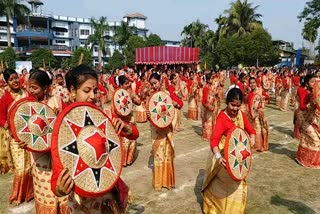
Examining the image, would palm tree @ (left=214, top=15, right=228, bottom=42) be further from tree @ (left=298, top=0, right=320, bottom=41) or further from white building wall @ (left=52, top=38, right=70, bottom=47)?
white building wall @ (left=52, top=38, right=70, bottom=47)

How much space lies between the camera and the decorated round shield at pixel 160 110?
609 cm

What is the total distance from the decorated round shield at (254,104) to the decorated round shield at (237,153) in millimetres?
4353

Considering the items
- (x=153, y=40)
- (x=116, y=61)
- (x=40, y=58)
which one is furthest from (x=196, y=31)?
(x=40, y=58)

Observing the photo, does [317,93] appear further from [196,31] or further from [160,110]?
[196,31]

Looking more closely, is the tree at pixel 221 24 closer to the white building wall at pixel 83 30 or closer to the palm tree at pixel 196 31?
the palm tree at pixel 196 31

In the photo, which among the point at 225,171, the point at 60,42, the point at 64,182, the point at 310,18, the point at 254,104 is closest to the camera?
the point at 64,182

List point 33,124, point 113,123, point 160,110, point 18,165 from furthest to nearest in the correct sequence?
point 160,110 < point 18,165 < point 33,124 < point 113,123

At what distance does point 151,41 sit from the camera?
57.4m

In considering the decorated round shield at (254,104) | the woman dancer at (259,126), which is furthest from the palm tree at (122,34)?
the decorated round shield at (254,104)

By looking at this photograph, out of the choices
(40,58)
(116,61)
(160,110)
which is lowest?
(160,110)

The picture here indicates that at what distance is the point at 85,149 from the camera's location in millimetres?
2367

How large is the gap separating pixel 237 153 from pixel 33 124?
2.52 metres

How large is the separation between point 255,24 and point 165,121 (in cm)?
4410

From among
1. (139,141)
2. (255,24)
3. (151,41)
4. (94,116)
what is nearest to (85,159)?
(94,116)
